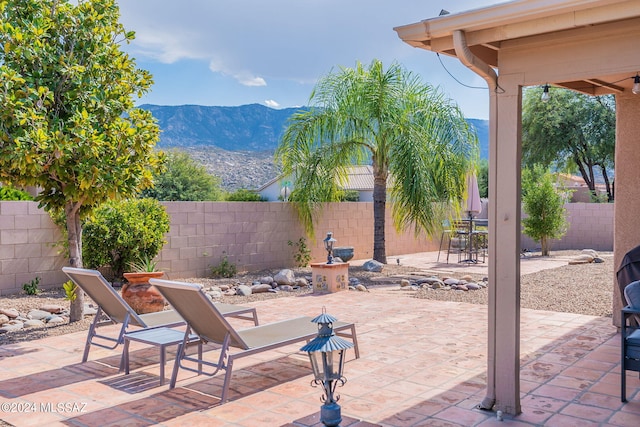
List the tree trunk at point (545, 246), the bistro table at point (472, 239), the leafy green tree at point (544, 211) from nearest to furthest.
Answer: the bistro table at point (472, 239)
the leafy green tree at point (544, 211)
the tree trunk at point (545, 246)

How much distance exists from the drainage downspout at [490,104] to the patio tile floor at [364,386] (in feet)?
0.58

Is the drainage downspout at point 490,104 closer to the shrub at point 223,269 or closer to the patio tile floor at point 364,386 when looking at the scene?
the patio tile floor at point 364,386

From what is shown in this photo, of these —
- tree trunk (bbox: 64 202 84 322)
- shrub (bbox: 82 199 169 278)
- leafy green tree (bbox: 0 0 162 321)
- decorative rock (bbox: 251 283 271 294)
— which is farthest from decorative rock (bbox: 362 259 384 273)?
tree trunk (bbox: 64 202 84 322)

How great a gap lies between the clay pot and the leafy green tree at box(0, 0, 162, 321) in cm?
94

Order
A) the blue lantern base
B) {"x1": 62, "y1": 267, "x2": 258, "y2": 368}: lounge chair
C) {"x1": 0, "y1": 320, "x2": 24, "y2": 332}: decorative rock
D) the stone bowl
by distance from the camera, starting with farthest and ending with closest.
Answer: the stone bowl, {"x1": 0, "y1": 320, "x2": 24, "y2": 332}: decorative rock, {"x1": 62, "y1": 267, "x2": 258, "y2": 368}: lounge chair, the blue lantern base

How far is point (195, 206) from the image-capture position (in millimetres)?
11898

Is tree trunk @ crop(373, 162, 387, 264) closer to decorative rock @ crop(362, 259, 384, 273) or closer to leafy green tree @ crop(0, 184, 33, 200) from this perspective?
decorative rock @ crop(362, 259, 384, 273)

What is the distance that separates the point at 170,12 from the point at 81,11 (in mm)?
50607

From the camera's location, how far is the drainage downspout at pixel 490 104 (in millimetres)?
4004

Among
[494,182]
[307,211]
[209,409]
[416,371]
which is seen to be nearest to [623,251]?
[416,371]

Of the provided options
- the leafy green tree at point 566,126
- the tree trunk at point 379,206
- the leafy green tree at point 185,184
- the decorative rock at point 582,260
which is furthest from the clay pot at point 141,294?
the leafy green tree at point 185,184

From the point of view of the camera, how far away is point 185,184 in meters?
44.0

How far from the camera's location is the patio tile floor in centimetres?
421

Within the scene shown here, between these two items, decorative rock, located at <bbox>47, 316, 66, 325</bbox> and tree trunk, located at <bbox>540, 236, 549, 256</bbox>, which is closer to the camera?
A: decorative rock, located at <bbox>47, 316, 66, 325</bbox>
